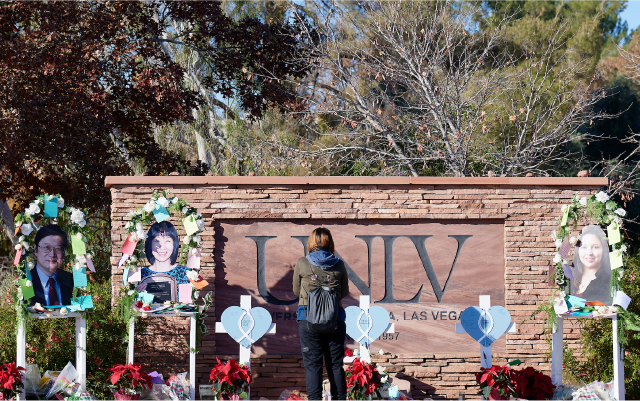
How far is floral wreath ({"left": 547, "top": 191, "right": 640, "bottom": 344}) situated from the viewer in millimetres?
5633

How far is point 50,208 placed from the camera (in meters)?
5.61

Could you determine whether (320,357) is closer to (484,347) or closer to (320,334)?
(320,334)

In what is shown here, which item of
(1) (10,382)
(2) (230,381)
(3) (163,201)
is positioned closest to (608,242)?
(2) (230,381)

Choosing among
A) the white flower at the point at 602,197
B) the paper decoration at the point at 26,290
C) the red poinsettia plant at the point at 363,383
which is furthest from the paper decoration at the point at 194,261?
the white flower at the point at 602,197

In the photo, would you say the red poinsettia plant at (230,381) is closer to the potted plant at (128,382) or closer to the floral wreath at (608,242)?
the potted plant at (128,382)

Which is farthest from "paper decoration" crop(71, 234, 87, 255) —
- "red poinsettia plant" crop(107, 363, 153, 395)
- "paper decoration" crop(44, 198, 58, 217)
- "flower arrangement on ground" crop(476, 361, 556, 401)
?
"flower arrangement on ground" crop(476, 361, 556, 401)

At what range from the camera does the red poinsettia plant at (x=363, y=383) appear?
5.39 metres

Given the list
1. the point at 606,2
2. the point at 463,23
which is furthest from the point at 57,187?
the point at 606,2

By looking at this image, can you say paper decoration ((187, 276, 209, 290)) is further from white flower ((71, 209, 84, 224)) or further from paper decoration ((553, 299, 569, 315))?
paper decoration ((553, 299, 569, 315))

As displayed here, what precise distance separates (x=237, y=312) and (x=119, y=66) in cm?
594

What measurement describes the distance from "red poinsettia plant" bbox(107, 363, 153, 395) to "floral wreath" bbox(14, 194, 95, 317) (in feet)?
2.35

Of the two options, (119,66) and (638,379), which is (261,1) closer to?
(119,66)

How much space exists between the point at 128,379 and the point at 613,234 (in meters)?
4.56

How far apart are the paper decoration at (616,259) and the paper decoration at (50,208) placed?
5113mm
